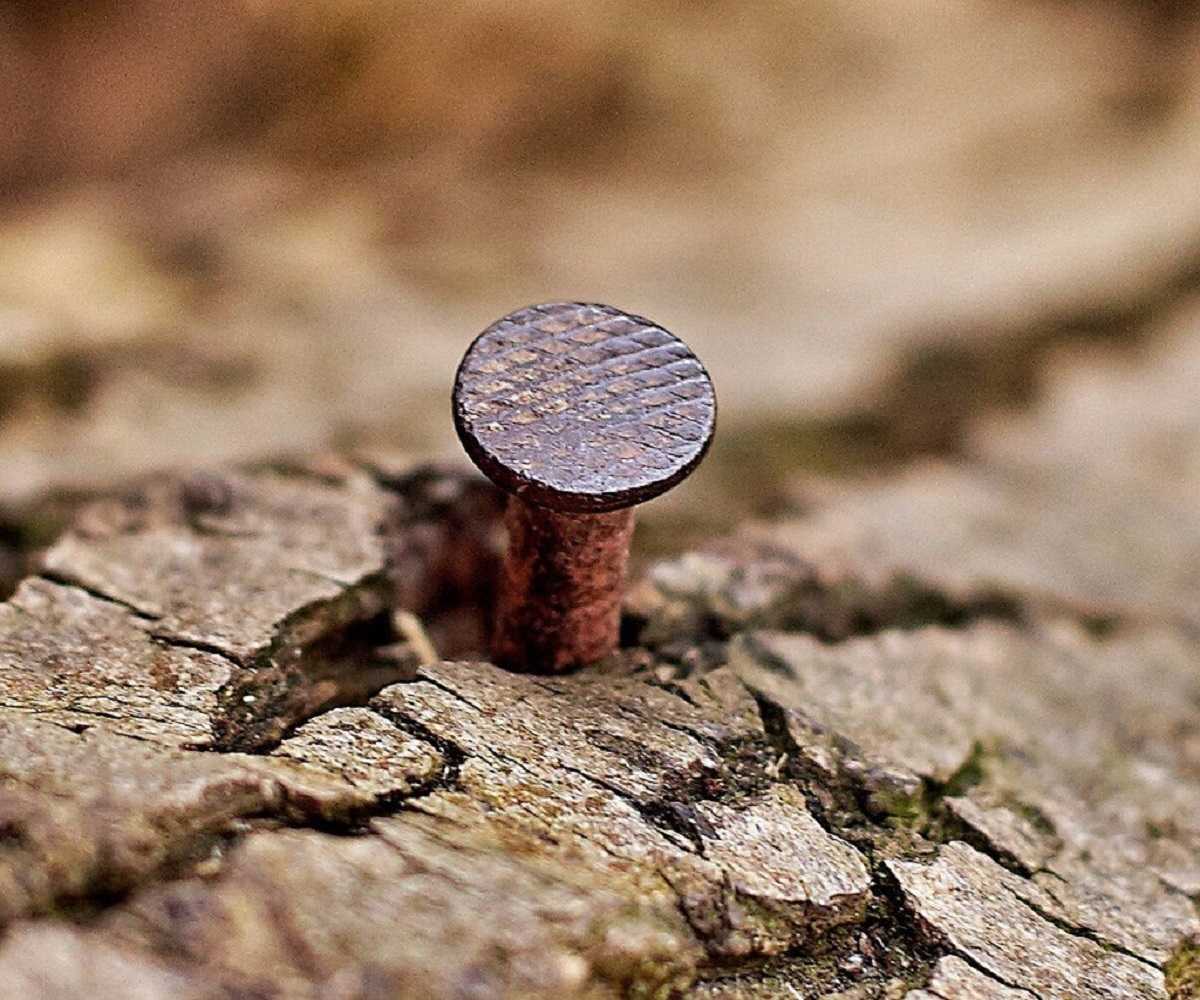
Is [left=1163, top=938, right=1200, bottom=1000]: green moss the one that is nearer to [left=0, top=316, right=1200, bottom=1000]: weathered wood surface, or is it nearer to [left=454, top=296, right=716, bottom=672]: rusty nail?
[left=0, top=316, right=1200, bottom=1000]: weathered wood surface

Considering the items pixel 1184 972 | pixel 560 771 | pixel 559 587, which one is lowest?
pixel 1184 972

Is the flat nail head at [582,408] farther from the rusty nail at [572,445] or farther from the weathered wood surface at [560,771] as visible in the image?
the weathered wood surface at [560,771]

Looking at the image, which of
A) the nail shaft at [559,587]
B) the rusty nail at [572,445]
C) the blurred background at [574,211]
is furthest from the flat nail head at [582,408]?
the blurred background at [574,211]

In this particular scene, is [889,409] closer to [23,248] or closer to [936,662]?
[936,662]

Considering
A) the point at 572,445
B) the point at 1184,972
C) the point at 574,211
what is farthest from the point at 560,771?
the point at 574,211

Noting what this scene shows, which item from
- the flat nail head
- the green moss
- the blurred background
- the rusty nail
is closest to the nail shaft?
the rusty nail

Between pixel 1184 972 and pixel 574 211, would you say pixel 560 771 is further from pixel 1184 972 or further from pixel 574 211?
pixel 574 211
